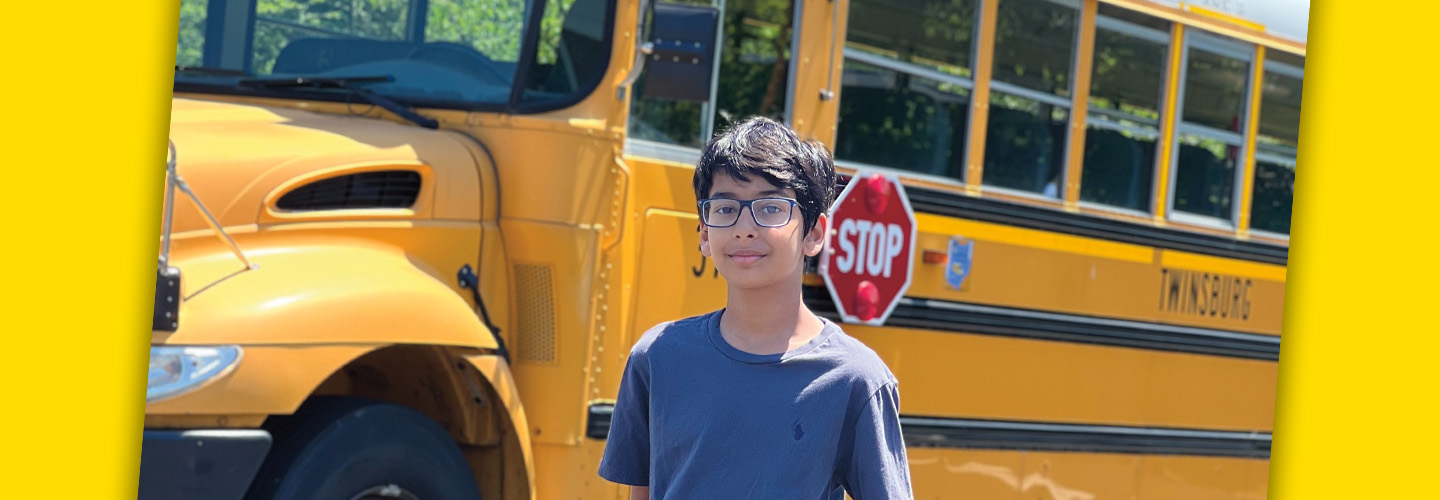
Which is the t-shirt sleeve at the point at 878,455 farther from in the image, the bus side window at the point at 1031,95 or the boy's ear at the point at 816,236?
the bus side window at the point at 1031,95

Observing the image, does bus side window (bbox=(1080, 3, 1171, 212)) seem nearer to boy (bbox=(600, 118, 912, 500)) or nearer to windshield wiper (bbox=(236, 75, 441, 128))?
windshield wiper (bbox=(236, 75, 441, 128))

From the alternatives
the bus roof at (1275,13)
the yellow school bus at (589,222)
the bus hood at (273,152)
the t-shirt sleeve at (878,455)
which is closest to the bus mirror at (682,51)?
the yellow school bus at (589,222)

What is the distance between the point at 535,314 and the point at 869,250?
3.22 ft

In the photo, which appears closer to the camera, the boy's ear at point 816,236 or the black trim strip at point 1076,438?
the boy's ear at point 816,236

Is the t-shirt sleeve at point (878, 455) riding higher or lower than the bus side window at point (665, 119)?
lower

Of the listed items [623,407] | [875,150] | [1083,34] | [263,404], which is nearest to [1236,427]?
[1083,34]

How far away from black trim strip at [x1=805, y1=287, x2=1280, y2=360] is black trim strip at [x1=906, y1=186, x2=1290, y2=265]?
257 mm

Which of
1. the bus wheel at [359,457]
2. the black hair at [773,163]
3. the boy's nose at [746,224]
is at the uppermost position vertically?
the black hair at [773,163]

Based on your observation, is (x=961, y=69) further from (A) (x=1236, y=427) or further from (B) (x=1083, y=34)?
(A) (x=1236, y=427)

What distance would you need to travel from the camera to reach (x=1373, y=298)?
4.80m

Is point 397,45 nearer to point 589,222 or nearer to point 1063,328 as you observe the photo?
point 589,222

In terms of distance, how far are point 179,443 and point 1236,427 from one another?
12.5 ft

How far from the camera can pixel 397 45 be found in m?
3.67

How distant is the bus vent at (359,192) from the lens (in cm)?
337
